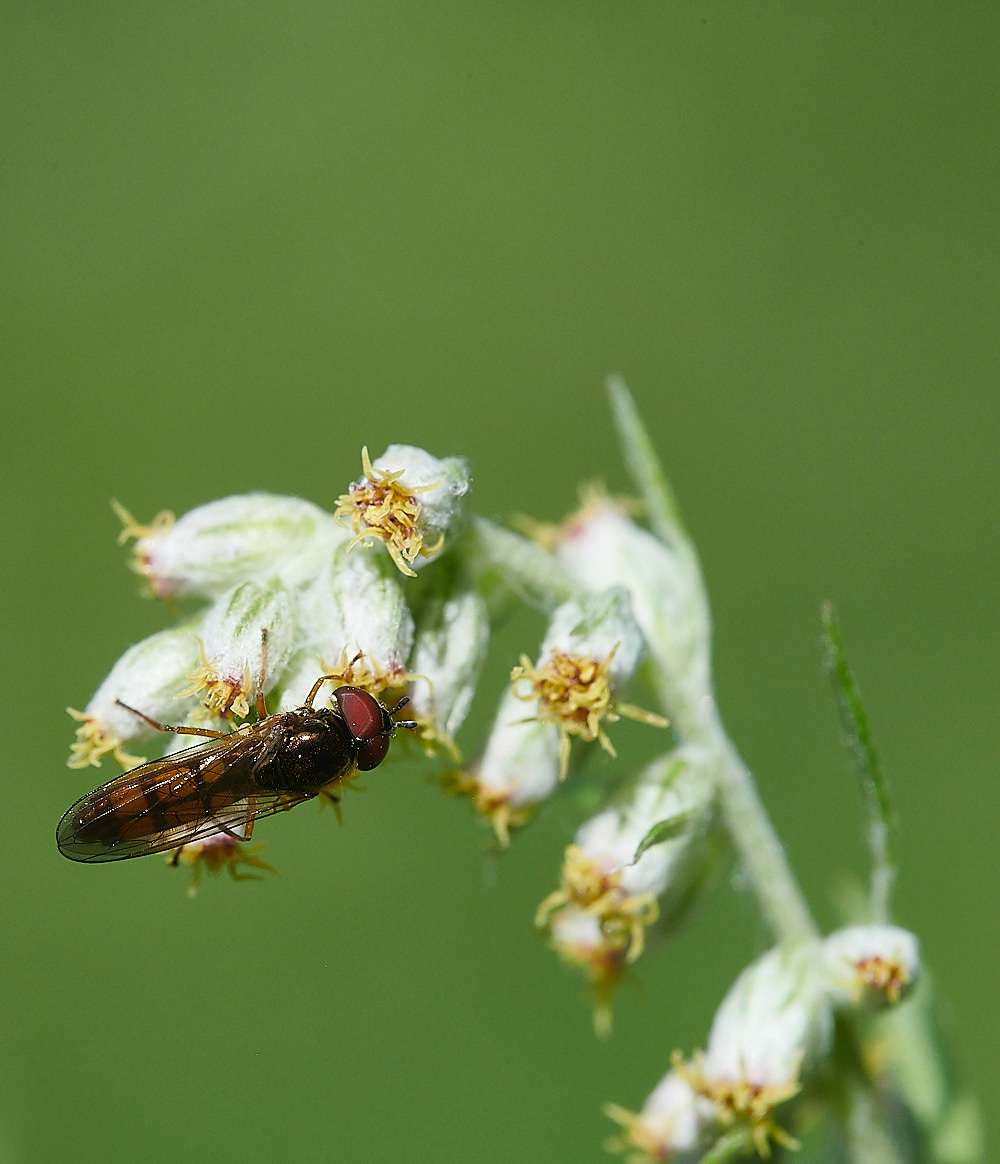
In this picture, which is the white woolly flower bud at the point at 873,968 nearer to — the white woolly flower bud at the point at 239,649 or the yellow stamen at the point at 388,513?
the yellow stamen at the point at 388,513

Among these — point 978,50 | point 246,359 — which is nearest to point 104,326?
point 246,359

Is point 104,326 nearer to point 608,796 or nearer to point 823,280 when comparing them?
point 823,280

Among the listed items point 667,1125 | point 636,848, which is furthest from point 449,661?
point 667,1125

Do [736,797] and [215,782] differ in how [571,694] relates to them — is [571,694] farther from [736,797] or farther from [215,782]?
[215,782]

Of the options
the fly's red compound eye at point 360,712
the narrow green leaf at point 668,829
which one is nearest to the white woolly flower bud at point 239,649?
the fly's red compound eye at point 360,712

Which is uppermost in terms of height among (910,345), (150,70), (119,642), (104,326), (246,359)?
(150,70)

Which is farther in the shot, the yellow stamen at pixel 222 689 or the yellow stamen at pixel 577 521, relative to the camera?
the yellow stamen at pixel 577 521
